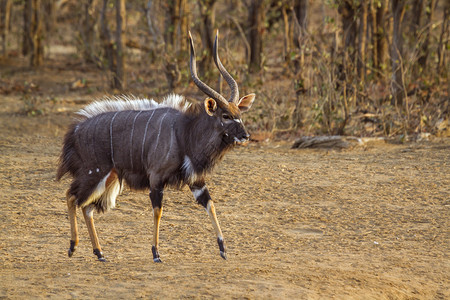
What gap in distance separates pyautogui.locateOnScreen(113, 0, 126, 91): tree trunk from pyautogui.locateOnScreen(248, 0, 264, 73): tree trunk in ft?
11.1

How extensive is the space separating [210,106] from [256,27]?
1229cm

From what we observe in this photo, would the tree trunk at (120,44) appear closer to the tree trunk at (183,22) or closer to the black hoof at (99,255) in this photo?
the tree trunk at (183,22)

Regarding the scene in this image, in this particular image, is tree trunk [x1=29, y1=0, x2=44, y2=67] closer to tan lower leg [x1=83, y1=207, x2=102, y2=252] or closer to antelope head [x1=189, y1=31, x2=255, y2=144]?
tan lower leg [x1=83, y1=207, x2=102, y2=252]

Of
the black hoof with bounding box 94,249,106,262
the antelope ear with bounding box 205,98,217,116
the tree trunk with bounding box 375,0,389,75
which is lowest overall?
the black hoof with bounding box 94,249,106,262

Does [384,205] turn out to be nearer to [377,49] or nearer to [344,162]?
[344,162]

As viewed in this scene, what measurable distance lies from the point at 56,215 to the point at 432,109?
6579mm

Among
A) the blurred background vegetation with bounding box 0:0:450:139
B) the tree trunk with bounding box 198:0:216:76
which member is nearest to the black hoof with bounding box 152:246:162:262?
the blurred background vegetation with bounding box 0:0:450:139

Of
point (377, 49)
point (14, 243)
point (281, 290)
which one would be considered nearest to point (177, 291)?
point (281, 290)

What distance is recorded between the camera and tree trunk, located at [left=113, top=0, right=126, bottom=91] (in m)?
15.0

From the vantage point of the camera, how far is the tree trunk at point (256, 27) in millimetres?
17438

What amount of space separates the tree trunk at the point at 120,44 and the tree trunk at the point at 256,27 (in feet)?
11.1

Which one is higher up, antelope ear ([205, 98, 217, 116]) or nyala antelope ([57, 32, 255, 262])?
antelope ear ([205, 98, 217, 116])

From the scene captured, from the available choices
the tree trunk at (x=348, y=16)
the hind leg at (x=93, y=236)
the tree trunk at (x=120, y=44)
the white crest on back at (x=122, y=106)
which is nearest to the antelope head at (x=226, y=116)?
the white crest on back at (x=122, y=106)

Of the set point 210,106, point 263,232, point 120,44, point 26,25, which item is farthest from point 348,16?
point 26,25
